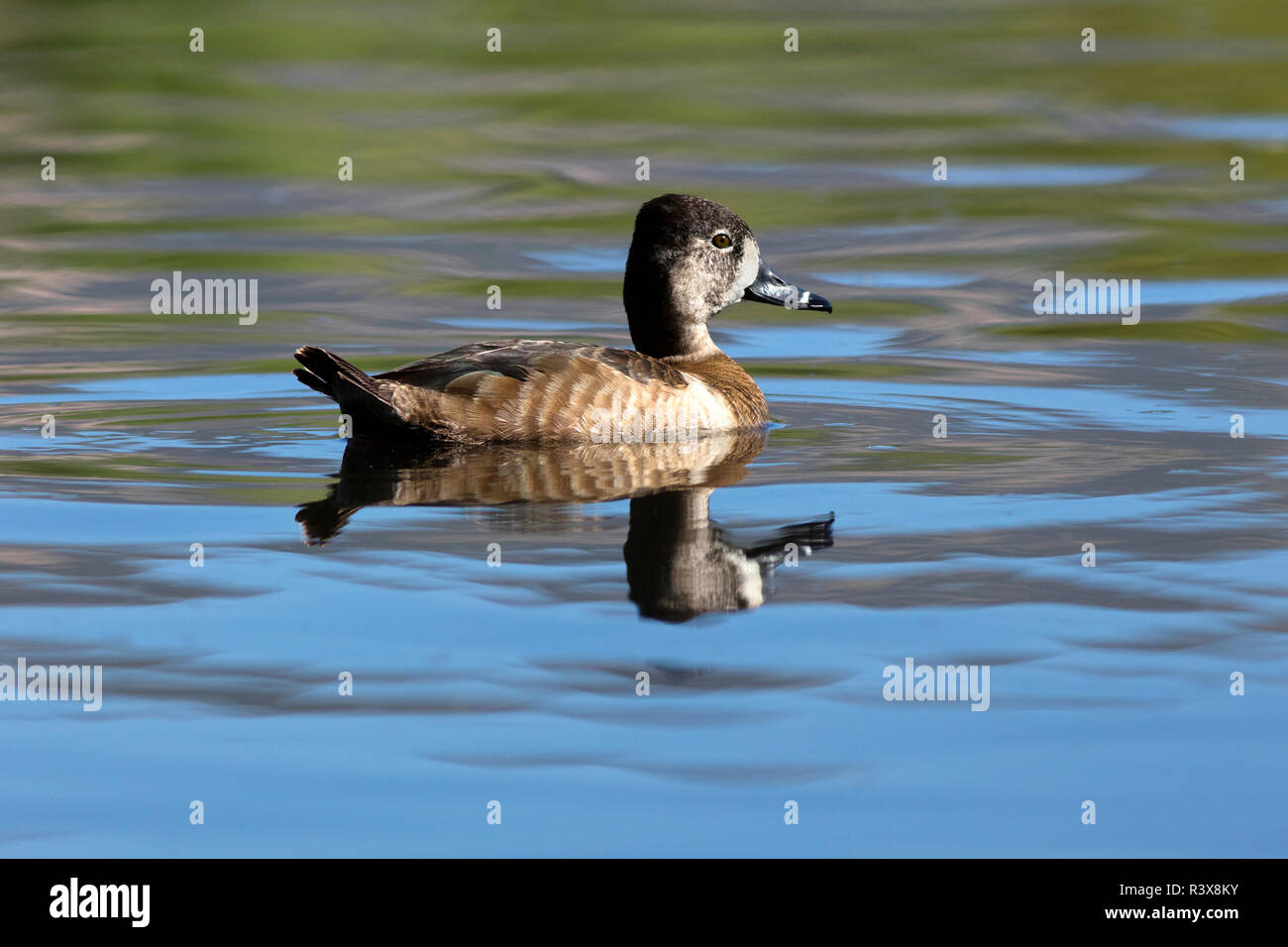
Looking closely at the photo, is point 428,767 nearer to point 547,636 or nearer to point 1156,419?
point 547,636

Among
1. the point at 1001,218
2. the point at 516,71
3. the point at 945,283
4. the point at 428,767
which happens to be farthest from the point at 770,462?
the point at 516,71

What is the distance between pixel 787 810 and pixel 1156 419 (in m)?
5.85

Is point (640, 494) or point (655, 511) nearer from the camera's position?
point (655, 511)

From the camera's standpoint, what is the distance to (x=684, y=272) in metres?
11.0

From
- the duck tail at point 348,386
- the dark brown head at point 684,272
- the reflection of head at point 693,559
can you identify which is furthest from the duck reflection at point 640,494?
the dark brown head at point 684,272

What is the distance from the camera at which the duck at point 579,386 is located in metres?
9.67

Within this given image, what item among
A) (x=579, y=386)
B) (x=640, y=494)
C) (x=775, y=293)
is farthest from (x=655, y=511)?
(x=775, y=293)

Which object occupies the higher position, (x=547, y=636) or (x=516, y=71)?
(x=516, y=71)

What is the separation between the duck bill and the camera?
36.9 feet

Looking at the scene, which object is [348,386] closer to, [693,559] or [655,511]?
[655,511]

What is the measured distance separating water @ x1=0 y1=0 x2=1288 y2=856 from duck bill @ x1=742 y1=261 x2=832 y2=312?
58 centimetres

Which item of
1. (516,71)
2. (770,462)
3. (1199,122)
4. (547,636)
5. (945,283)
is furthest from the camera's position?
(516,71)

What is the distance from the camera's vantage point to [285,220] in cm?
1723

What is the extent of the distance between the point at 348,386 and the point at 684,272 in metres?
2.27
